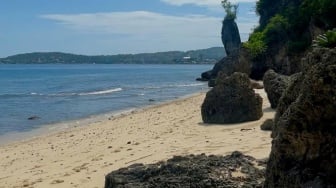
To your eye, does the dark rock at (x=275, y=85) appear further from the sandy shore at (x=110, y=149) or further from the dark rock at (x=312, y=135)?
the dark rock at (x=312, y=135)

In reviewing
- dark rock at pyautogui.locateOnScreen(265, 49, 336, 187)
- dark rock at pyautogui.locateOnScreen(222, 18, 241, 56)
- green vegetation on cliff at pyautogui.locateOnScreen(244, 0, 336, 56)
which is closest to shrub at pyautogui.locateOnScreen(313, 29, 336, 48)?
dark rock at pyautogui.locateOnScreen(265, 49, 336, 187)

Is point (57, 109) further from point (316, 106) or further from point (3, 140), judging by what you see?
point (316, 106)

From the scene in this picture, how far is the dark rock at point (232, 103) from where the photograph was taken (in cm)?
1513

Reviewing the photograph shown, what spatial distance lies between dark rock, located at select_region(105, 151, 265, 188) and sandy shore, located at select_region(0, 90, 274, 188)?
8.22 ft

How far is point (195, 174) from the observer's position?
5.34m

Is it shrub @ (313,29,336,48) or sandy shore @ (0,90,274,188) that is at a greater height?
shrub @ (313,29,336,48)

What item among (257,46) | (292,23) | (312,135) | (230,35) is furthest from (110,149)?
(230,35)

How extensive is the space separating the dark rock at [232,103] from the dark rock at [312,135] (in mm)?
11187

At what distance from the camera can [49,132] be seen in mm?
21938

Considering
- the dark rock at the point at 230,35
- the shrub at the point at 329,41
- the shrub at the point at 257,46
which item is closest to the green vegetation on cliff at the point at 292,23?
the shrub at the point at 257,46

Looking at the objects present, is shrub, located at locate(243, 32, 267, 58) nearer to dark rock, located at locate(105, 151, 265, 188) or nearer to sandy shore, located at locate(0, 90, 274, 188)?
sandy shore, located at locate(0, 90, 274, 188)

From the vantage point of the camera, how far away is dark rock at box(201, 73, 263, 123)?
596 inches

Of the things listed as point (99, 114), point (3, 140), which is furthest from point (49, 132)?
point (99, 114)

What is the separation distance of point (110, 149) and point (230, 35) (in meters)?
77.8
